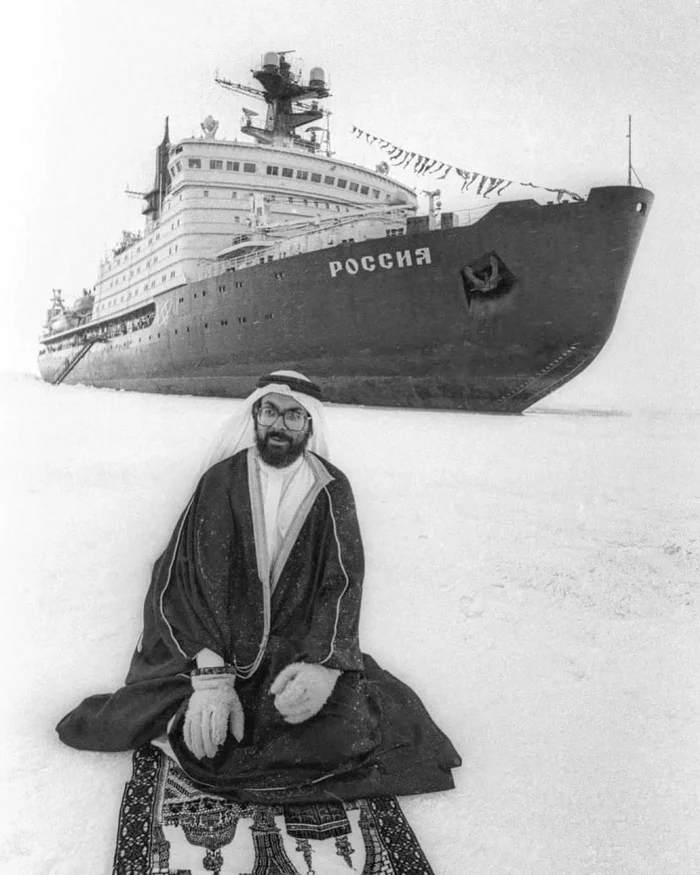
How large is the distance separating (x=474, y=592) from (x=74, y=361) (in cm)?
364

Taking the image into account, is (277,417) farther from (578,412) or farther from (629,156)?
(629,156)

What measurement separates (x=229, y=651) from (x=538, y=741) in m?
1.35

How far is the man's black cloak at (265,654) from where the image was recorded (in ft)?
6.91

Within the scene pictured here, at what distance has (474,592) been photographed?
3275mm

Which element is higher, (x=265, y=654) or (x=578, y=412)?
(x=578, y=412)

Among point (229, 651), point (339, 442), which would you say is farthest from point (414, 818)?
point (339, 442)

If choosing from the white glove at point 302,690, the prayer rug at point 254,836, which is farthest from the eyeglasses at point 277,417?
the prayer rug at point 254,836

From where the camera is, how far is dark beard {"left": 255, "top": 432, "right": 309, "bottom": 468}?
2451 mm

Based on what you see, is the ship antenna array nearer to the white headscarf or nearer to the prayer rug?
the white headscarf

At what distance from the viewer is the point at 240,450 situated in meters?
2.49

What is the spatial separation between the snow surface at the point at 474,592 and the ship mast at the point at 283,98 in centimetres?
208

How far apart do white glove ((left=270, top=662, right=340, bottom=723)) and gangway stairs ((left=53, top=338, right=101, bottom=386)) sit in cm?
260

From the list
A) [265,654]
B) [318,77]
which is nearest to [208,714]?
[265,654]

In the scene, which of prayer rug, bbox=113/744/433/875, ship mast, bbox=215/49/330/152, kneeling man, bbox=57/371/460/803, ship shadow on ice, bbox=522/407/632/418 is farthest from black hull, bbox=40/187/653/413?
prayer rug, bbox=113/744/433/875
